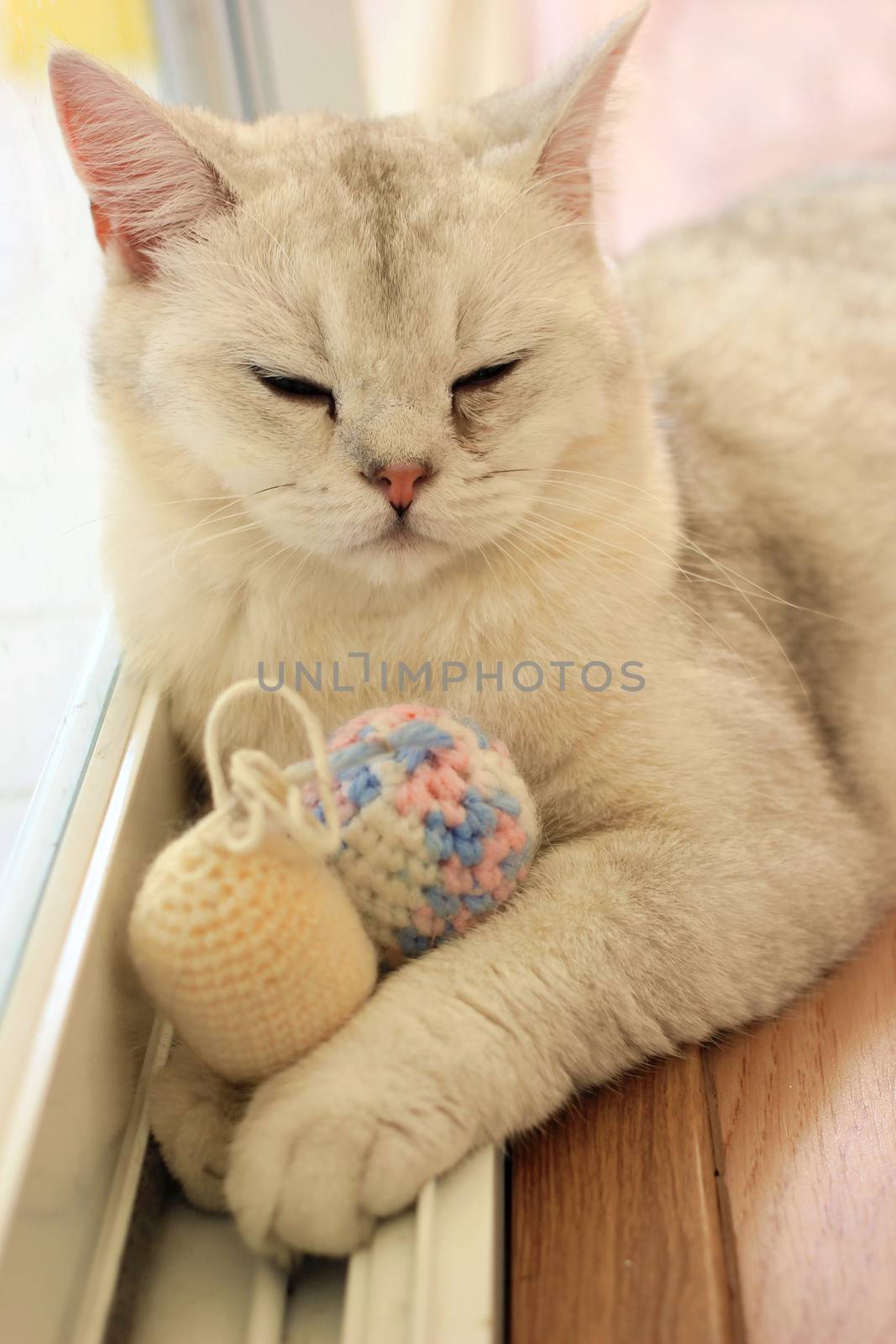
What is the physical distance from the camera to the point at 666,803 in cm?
116

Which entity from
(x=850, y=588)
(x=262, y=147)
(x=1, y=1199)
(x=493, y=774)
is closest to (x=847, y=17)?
(x=850, y=588)

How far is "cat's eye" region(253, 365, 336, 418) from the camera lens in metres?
1.05

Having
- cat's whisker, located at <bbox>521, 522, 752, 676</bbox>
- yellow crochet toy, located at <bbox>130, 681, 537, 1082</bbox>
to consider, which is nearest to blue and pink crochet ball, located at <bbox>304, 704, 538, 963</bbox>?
yellow crochet toy, located at <bbox>130, 681, 537, 1082</bbox>

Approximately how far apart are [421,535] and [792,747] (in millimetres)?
500

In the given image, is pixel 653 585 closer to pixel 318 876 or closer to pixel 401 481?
pixel 401 481

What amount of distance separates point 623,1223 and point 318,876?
37 cm

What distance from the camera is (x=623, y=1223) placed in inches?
35.9

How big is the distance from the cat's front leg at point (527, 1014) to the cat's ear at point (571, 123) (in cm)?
67

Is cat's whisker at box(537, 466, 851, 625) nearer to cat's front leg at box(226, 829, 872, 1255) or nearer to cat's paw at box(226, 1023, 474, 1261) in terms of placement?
cat's front leg at box(226, 829, 872, 1255)

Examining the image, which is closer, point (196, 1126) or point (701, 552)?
point (196, 1126)

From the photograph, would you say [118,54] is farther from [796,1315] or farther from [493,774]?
[796,1315]

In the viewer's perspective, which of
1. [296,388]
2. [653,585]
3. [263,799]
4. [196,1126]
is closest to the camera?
[263,799]

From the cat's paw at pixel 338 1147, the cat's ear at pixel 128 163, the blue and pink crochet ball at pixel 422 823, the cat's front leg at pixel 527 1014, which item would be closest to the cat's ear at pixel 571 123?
the cat's ear at pixel 128 163

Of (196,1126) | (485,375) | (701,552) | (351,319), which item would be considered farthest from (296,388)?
(196,1126)
